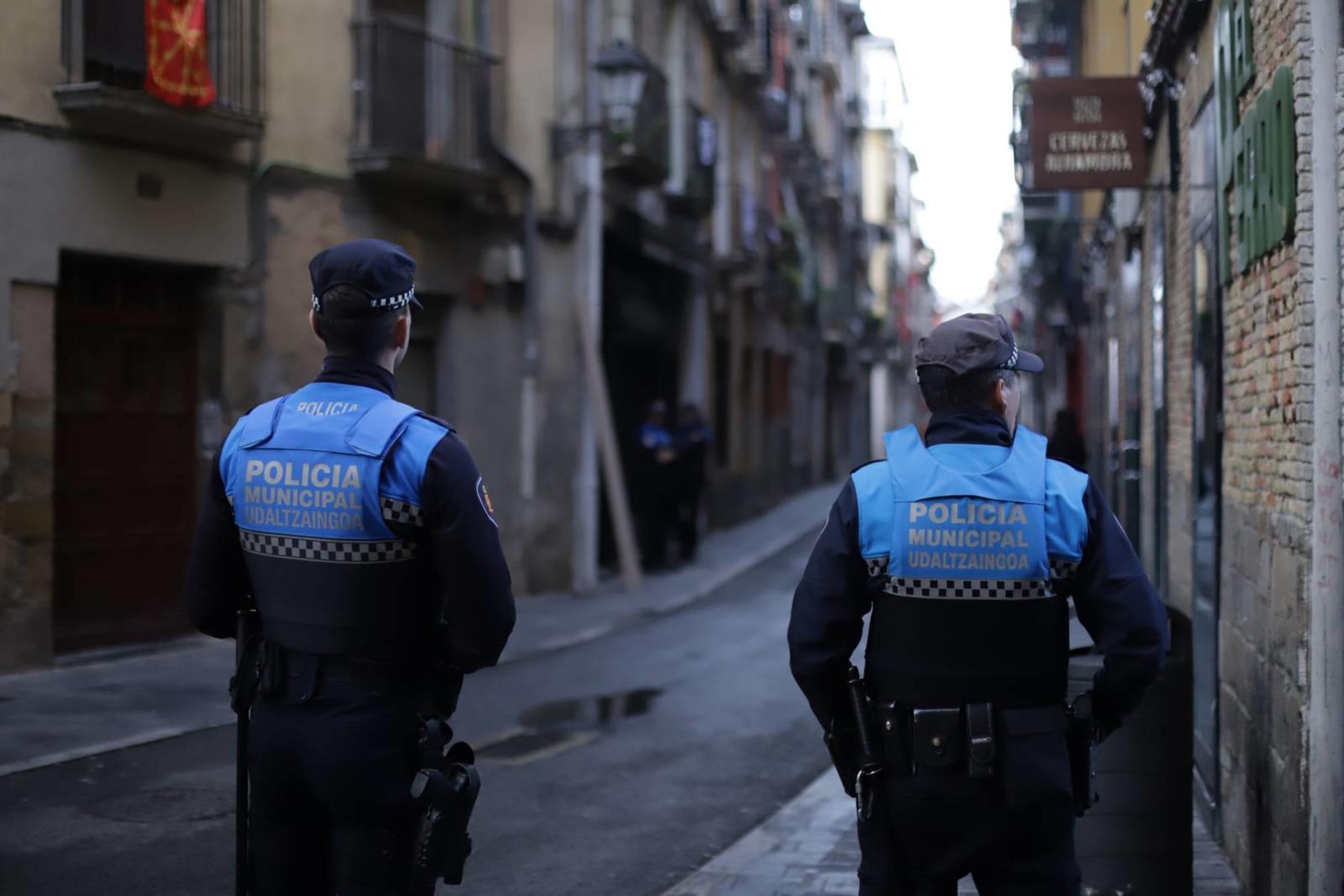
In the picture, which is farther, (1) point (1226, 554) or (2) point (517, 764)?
(2) point (517, 764)

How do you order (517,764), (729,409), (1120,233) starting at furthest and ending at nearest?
(729,409) → (1120,233) → (517,764)

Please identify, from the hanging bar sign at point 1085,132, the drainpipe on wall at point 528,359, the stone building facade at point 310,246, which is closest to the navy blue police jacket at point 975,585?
the hanging bar sign at point 1085,132

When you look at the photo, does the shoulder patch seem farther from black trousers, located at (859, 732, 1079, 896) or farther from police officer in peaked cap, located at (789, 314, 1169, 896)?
black trousers, located at (859, 732, 1079, 896)

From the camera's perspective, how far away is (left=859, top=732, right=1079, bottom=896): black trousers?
3336 millimetres

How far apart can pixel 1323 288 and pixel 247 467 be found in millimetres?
3129

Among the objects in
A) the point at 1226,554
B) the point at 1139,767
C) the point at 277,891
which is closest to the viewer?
the point at 277,891

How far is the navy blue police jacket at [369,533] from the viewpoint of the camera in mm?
3305

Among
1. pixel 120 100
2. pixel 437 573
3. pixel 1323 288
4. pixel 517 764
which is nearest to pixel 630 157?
pixel 120 100

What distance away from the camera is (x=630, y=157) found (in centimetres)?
1852

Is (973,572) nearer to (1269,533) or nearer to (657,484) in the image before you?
(1269,533)

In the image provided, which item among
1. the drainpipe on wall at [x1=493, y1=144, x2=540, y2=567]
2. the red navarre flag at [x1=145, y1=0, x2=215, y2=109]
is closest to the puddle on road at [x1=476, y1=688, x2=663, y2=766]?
the red navarre flag at [x1=145, y1=0, x2=215, y2=109]

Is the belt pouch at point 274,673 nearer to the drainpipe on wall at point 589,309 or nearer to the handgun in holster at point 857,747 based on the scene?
the handgun in holster at point 857,747

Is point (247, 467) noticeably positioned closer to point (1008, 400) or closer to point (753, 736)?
point (1008, 400)

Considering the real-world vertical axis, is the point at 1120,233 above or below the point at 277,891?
above
